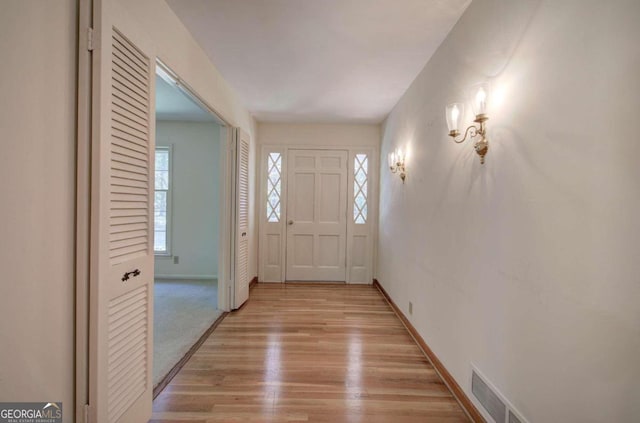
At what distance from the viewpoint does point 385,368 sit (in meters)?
2.31

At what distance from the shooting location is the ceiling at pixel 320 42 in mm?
1948

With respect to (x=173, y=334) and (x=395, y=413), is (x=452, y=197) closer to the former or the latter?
(x=395, y=413)

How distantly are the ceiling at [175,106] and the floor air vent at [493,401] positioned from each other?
3436 mm

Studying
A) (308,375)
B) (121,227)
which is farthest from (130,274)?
(308,375)

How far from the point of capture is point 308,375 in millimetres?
2195

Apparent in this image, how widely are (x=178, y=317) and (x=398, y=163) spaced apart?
3006 millimetres

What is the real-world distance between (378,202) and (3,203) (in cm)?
427

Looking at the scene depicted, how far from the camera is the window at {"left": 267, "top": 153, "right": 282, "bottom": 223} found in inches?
189

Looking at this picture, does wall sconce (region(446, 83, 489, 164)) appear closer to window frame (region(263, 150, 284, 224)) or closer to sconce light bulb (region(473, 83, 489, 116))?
sconce light bulb (region(473, 83, 489, 116))

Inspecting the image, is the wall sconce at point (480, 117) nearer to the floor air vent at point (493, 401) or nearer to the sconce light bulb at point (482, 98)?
the sconce light bulb at point (482, 98)

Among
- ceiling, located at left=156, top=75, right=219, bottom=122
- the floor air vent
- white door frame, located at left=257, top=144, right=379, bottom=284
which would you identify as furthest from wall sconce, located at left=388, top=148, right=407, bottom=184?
ceiling, located at left=156, top=75, right=219, bottom=122

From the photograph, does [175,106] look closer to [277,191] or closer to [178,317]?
[277,191]

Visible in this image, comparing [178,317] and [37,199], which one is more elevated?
[37,199]

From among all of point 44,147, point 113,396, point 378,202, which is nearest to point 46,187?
point 44,147
